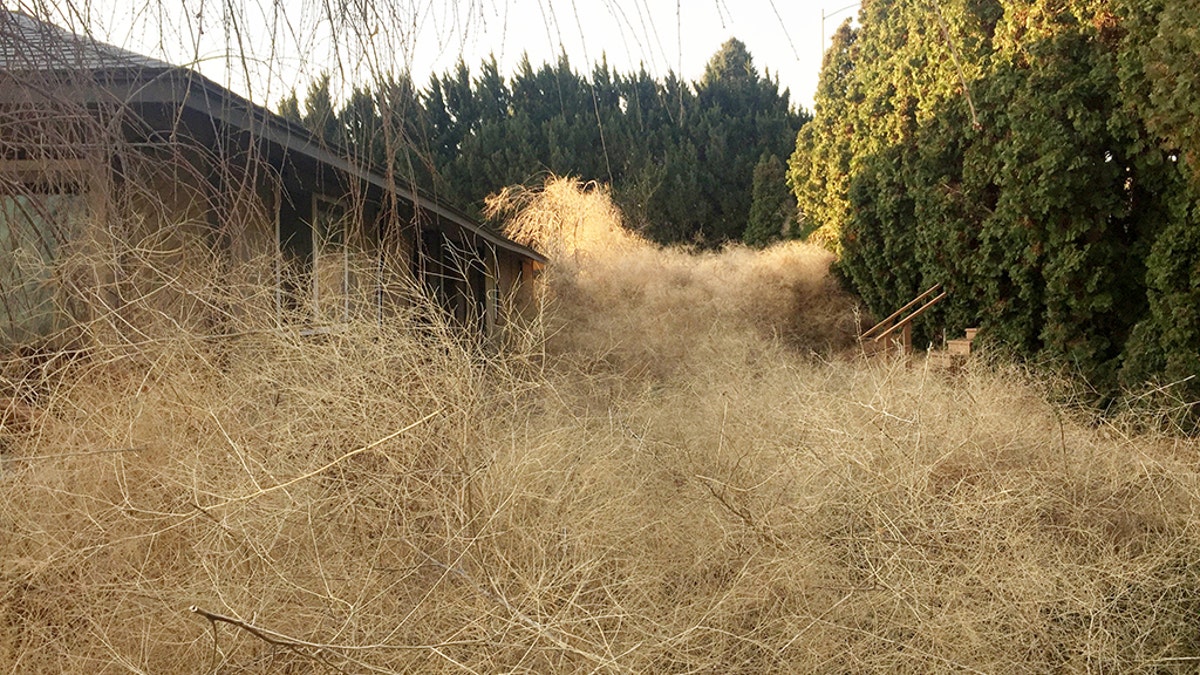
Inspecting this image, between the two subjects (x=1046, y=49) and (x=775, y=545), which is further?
(x=1046, y=49)

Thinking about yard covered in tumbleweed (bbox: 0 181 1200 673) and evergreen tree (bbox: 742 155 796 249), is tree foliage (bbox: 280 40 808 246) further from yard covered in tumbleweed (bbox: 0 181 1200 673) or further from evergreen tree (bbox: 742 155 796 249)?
yard covered in tumbleweed (bbox: 0 181 1200 673)

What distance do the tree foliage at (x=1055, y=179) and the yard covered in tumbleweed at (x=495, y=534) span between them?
8.79ft

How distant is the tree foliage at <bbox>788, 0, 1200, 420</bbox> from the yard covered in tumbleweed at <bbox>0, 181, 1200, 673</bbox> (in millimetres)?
2678

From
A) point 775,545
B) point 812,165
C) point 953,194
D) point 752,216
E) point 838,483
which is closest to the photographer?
point 775,545

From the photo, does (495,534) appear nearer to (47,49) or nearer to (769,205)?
(47,49)

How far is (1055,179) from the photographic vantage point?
7750mm

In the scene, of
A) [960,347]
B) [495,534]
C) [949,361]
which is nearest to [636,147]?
[960,347]

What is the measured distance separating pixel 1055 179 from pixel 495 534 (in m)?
6.33

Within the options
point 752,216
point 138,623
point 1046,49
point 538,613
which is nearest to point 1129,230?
point 1046,49

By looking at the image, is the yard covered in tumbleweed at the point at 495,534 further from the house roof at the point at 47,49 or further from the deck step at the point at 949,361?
the deck step at the point at 949,361

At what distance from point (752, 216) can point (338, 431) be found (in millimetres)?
20182

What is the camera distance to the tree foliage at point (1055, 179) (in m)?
6.91

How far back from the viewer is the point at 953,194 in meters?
9.52

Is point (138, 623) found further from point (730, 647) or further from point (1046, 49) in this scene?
point (1046, 49)
